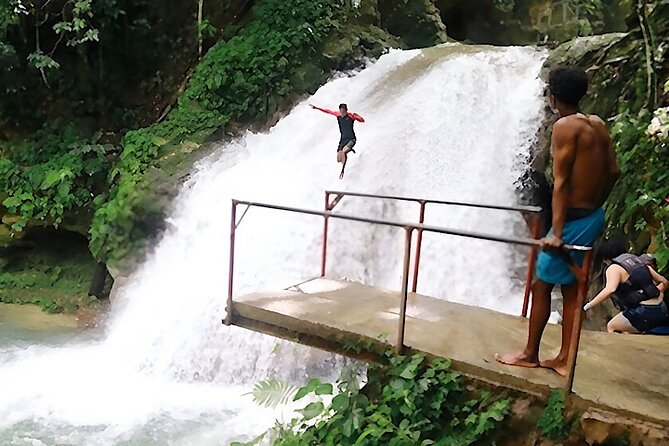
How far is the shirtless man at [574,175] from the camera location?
10.5 ft

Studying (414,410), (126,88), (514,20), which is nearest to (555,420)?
(414,410)

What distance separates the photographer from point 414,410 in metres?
3.67

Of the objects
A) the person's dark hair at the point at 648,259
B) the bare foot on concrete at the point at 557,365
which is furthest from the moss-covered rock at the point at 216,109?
the bare foot on concrete at the point at 557,365

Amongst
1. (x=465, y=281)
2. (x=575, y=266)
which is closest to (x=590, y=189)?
(x=575, y=266)

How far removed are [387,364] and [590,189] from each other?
1.56m

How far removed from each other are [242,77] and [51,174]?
352 cm

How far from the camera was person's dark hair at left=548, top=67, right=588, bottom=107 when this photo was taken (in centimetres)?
325

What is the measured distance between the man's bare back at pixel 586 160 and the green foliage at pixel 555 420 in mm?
1000

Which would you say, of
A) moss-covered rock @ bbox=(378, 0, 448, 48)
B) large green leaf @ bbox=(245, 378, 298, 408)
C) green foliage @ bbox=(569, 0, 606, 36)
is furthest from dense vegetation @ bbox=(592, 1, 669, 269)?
green foliage @ bbox=(569, 0, 606, 36)

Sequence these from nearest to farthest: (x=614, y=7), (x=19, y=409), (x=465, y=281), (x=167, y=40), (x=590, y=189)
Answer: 1. (x=590, y=189)
2. (x=19, y=409)
3. (x=465, y=281)
4. (x=167, y=40)
5. (x=614, y=7)

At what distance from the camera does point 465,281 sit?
734 centimetres

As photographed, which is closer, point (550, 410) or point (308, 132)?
point (550, 410)

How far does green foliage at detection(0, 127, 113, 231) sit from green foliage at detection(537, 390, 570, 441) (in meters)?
8.71

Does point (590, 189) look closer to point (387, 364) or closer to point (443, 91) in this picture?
point (387, 364)
